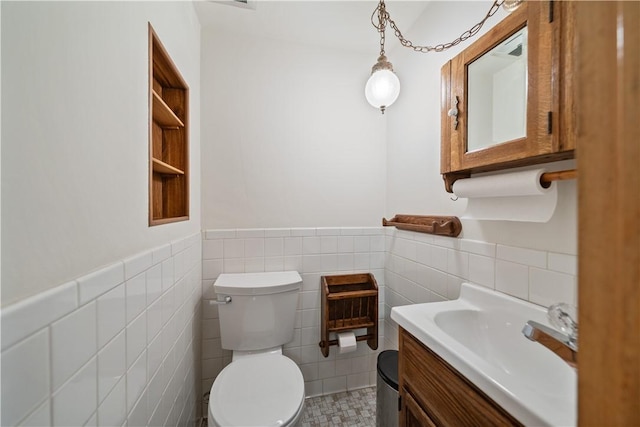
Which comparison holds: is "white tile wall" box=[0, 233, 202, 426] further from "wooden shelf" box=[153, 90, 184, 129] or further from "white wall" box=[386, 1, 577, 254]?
"white wall" box=[386, 1, 577, 254]

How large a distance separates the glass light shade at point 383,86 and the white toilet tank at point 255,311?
3.54ft

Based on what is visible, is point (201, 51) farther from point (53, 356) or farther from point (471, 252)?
point (471, 252)

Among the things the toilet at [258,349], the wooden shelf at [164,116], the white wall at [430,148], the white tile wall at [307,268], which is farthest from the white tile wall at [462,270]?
the wooden shelf at [164,116]

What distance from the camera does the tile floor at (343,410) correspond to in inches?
58.4

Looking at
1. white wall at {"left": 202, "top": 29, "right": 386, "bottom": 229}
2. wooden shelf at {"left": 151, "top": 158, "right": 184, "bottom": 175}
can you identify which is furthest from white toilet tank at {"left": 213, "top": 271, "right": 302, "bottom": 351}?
wooden shelf at {"left": 151, "top": 158, "right": 184, "bottom": 175}

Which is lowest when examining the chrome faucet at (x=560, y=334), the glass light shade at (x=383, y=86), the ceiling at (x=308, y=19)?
the chrome faucet at (x=560, y=334)

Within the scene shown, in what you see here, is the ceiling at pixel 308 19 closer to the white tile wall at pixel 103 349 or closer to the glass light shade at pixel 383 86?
the glass light shade at pixel 383 86

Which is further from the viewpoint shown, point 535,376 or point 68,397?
point 535,376

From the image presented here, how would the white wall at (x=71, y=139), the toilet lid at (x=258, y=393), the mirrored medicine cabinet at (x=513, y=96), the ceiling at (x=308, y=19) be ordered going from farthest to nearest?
the ceiling at (x=308, y=19)
the toilet lid at (x=258, y=393)
the mirrored medicine cabinet at (x=513, y=96)
the white wall at (x=71, y=139)

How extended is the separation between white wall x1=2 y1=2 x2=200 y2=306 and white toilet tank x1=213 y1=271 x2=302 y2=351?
67cm

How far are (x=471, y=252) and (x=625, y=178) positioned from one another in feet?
3.14

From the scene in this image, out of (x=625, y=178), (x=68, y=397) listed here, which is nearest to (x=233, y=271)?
(x=68, y=397)

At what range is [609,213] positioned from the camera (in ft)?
0.75

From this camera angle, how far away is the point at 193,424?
4.47 feet
